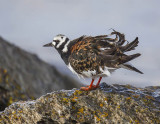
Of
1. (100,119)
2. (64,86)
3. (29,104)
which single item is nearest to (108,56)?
(100,119)

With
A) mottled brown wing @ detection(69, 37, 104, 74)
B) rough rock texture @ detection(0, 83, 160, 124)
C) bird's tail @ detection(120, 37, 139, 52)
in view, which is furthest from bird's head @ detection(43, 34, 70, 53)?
bird's tail @ detection(120, 37, 139, 52)

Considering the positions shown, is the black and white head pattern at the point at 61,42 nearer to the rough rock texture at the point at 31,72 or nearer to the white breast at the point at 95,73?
the white breast at the point at 95,73

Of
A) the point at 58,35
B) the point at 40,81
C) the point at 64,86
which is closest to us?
the point at 58,35

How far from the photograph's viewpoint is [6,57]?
23266mm

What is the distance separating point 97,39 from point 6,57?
15.1 m

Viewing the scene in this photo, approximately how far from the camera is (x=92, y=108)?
8672 millimetres

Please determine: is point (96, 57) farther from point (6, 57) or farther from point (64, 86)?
point (64, 86)

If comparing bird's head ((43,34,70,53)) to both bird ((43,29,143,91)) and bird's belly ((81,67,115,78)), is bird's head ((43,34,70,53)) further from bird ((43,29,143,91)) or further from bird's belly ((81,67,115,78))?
bird's belly ((81,67,115,78))

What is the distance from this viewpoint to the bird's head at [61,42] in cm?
1083

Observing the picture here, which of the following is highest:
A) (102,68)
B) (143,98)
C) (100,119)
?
(102,68)

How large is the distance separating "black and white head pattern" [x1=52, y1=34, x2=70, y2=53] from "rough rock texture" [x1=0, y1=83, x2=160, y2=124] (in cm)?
200

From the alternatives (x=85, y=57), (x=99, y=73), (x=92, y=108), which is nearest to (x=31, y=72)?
(x=85, y=57)

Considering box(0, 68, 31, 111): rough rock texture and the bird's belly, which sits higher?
the bird's belly

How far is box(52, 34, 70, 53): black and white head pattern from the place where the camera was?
10821mm
